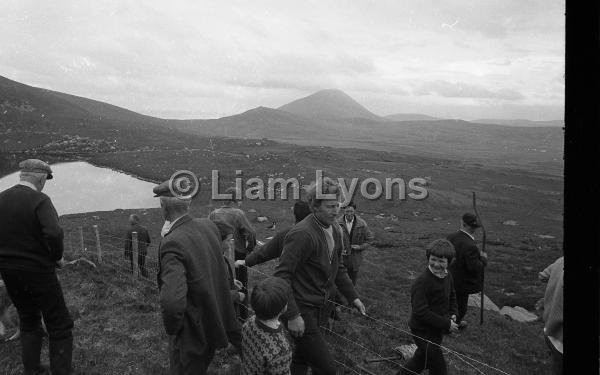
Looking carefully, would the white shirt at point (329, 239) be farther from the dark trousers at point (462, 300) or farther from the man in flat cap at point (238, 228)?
the dark trousers at point (462, 300)

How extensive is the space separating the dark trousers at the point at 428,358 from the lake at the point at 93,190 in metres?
29.7

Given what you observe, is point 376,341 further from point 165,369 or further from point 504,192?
point 504,192

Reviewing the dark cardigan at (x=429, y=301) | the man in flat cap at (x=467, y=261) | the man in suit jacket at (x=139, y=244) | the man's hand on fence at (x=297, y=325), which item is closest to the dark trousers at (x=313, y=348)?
the man's hand on fence at (x=297, y=325)

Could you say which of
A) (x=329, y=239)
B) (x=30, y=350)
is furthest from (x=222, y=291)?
(x=30, y=350)

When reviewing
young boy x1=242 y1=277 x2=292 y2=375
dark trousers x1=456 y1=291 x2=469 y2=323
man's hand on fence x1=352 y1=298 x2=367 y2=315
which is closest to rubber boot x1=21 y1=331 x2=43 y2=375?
young boy x1=242 y1=277 x2=292 y2=375

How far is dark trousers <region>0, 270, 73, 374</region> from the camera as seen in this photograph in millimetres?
4789

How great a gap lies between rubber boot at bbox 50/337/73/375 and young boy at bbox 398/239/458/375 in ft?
15.0

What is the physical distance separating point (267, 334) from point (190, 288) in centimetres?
91

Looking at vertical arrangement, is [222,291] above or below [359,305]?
above

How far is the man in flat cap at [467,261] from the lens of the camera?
24.6 feet

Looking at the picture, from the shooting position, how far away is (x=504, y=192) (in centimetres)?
4356

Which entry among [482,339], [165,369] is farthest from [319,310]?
[482,339]

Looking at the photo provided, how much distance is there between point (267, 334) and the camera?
3.73m

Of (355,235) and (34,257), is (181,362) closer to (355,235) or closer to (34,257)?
(34,257)
